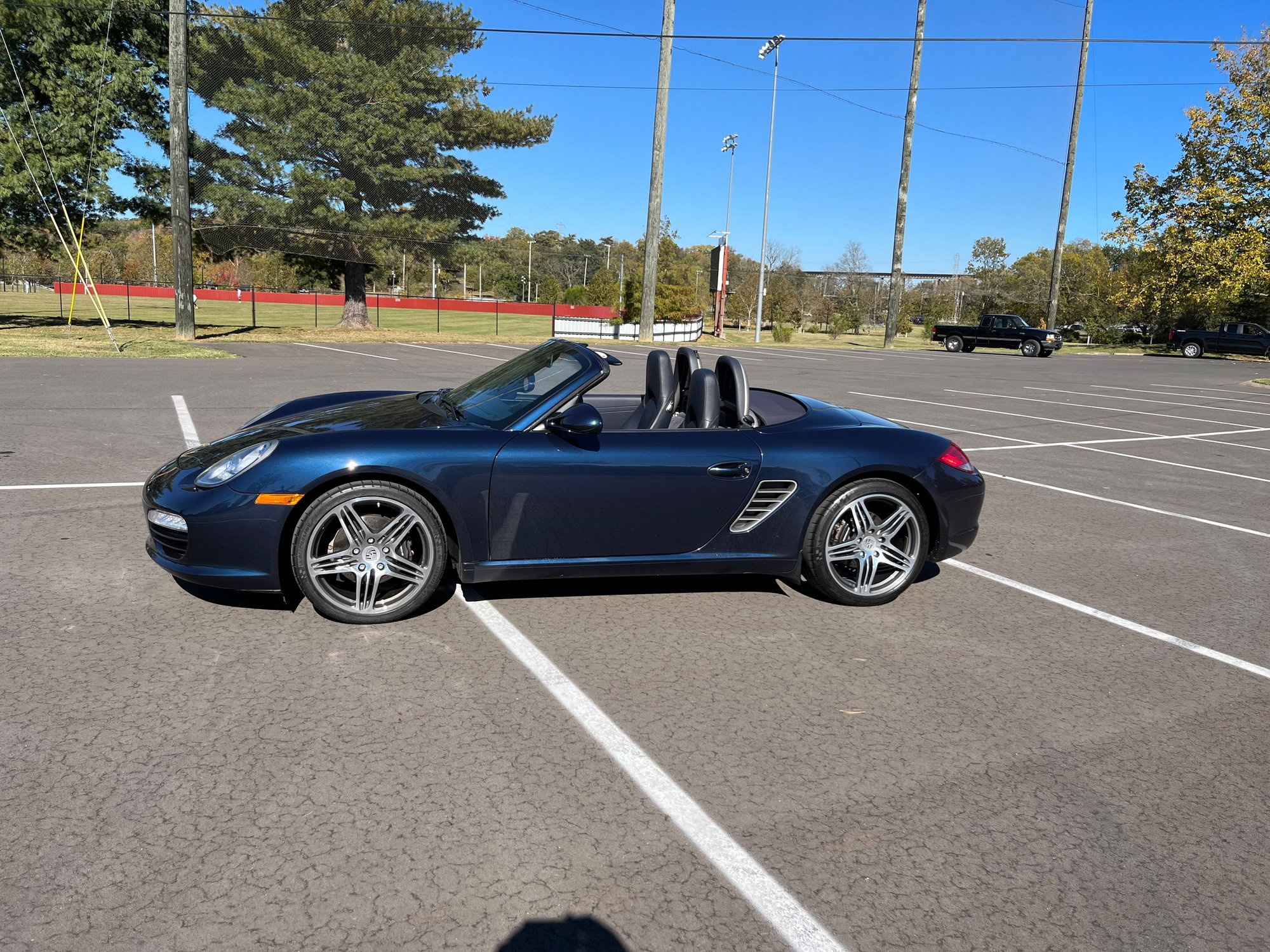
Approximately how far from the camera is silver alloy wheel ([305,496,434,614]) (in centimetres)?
414

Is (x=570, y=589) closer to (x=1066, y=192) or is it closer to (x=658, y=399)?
(x=658, y=399)

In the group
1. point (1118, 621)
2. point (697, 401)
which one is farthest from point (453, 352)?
point (1118, 621)

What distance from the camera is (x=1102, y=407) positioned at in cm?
1650

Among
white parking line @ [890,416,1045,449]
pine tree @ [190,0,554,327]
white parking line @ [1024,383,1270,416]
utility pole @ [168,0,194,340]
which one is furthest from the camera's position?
pine tree @ [190,0,554,327]

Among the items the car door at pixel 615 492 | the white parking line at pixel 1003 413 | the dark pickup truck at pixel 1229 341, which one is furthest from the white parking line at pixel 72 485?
the dark pickup truck at pixel 1229 341

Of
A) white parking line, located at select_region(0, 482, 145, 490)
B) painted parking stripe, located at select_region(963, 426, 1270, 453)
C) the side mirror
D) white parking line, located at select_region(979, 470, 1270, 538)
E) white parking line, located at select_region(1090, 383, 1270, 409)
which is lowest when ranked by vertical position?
white parking line, located at select_region(0, 482, 145, 490)

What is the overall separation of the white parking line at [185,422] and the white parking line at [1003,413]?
34.3 feet

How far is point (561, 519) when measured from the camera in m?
4.26

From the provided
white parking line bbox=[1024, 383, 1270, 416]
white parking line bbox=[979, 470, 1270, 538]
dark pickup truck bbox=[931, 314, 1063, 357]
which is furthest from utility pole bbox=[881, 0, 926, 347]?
white parking line bbox=[979, 470, 1270, 538]

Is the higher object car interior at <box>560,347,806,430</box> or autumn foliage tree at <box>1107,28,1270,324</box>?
autumn foliage tree at <box>1107,28,1270,324</box>

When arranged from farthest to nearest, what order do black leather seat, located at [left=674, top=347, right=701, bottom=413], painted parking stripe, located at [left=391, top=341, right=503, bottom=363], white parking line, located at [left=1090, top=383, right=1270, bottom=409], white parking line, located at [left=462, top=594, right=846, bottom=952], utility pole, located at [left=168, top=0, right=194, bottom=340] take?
painted parking stripe, located at [left=391, top=341, right=503, bottom=363] < utility pole, located at [left=168, top=0, right=194, bottom=340] < white parking line, located at [left=1090, top=383, right=1270, bottom=409] < black leather seat, located at [left=674, top=347, right=701, bottom=413] < white parking line, located at [left=462, top=594, right=846, bottom=952]

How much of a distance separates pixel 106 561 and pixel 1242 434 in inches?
565

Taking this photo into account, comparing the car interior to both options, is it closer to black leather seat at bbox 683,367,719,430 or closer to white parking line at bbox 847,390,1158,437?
black leather seat at bbox 683,367,719,430

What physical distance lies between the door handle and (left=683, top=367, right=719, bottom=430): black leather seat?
10.9 inches
